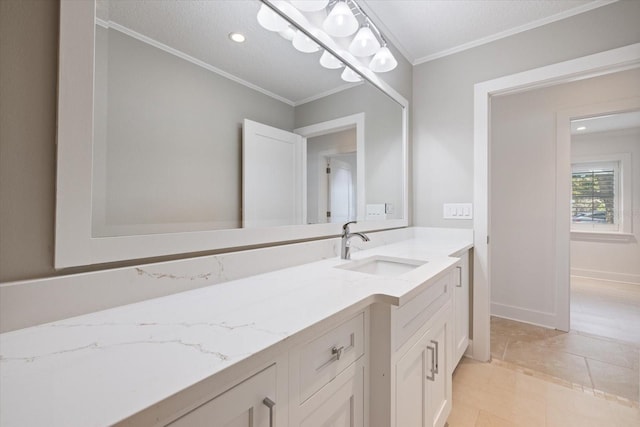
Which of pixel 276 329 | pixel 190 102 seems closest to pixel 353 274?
pixel 276 329

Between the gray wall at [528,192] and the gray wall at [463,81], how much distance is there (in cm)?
56

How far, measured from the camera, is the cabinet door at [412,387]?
862 millimetres

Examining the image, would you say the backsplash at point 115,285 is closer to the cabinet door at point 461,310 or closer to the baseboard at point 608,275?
the cabinet door at point 461,310

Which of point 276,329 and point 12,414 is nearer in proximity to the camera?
point 12,414

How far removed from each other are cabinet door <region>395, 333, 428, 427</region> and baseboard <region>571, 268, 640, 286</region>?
470cm

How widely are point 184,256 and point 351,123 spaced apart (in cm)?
120

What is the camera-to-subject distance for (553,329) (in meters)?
2.42

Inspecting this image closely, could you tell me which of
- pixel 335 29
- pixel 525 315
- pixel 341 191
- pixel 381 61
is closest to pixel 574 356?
pixel 525 315

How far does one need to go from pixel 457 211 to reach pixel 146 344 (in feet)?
6.87

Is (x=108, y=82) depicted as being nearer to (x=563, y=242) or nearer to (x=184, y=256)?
(x=184, y=256)

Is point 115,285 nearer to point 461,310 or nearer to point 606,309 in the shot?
point 461,310

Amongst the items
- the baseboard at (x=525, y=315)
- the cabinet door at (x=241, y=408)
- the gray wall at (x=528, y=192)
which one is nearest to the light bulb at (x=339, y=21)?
the cabinet door at (x=241, y=408)

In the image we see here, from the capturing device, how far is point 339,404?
2.34 ft

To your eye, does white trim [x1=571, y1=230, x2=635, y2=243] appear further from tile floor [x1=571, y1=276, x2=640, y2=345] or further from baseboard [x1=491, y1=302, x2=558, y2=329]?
baseboard [x1=491, y1=302, x2=558, y2=329]
